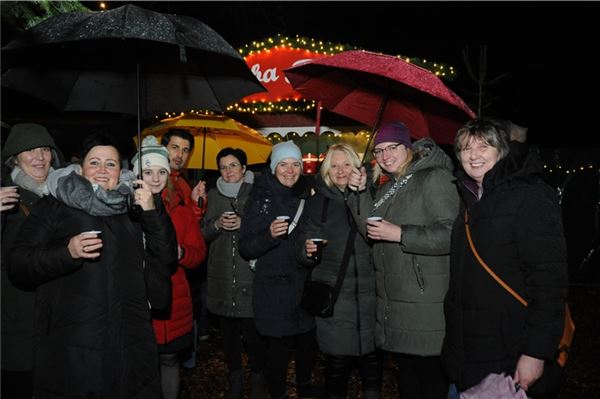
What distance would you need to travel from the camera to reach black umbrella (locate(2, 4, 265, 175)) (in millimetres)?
2914

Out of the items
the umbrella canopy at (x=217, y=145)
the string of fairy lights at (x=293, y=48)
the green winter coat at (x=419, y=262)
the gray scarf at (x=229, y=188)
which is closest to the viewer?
the green winter coat at (x=419, y=262)

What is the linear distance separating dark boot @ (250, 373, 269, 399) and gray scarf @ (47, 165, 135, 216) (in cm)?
251

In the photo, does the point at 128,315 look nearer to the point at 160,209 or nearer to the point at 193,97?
the point at 160,209

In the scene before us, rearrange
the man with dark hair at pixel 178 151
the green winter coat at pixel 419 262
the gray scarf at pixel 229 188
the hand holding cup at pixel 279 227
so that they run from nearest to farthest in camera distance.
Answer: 1. the green winter coat at pixel 419 262
2. the hand holding cup at pixel 279 227
3. the man with dark hair at pixel 178 151
4. the gray scarf at pixel 229 188

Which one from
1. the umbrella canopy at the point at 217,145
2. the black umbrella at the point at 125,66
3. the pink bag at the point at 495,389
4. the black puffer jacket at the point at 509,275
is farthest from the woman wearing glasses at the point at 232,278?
the pink bag at the point at 495,389

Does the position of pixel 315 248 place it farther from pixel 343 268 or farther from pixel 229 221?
pixel 229 221

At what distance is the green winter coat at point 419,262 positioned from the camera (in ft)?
11.3

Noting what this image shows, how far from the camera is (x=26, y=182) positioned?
3695 millimetres

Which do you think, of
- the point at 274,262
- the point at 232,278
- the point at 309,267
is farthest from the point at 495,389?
the point at 232,278

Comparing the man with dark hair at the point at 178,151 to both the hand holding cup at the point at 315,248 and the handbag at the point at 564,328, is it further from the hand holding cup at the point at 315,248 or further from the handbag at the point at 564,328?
the handbag at the point at 564,328

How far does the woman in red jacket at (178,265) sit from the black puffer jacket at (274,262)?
1.60ft

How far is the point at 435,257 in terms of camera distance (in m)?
3.53

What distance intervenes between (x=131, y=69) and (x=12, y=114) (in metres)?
7.98

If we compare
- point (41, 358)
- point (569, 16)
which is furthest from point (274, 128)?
point (569, 16)
